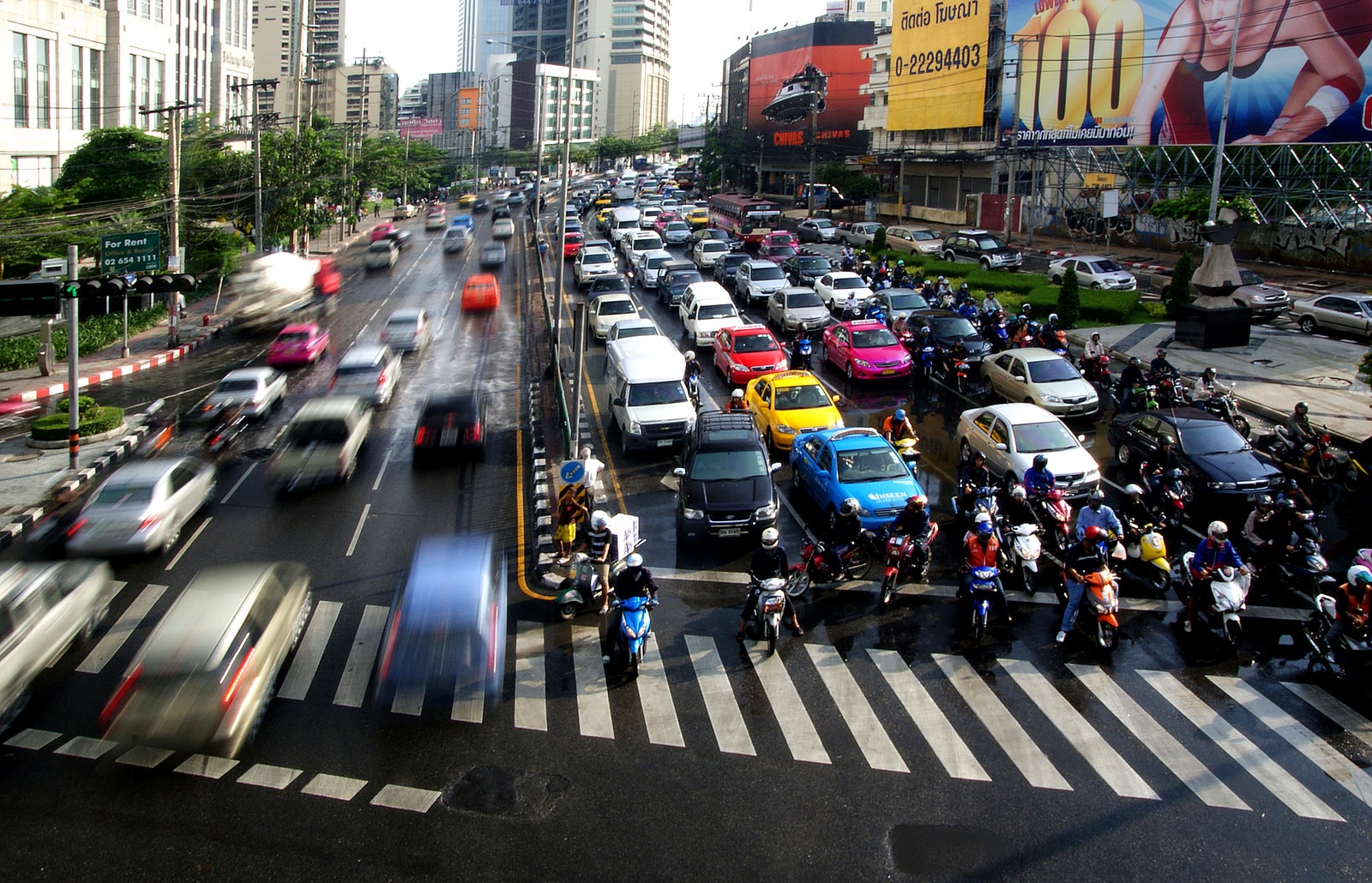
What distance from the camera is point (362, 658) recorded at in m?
13.5

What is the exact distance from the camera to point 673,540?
17828mm

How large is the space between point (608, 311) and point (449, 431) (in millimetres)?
13304

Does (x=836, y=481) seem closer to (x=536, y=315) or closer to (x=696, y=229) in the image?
(x=536, y=315)

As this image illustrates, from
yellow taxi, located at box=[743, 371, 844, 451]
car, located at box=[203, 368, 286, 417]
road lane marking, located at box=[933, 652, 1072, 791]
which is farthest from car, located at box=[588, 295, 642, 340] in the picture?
road lane marking, located at box=[933, 652, 1072, 791]

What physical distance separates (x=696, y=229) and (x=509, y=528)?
161 feet

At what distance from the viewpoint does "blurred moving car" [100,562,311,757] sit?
10.7 metres

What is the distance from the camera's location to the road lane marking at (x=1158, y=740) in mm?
10305

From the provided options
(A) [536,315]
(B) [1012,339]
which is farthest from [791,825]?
(A) [536,315]

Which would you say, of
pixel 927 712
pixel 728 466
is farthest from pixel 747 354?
pixel 927 712

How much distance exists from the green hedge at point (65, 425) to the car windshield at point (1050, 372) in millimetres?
21328

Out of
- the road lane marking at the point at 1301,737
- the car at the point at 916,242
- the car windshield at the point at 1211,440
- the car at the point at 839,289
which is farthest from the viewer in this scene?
the car at the point at 916,242

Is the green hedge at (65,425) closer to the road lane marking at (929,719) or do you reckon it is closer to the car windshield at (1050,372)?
the road lane marking at (929,719)

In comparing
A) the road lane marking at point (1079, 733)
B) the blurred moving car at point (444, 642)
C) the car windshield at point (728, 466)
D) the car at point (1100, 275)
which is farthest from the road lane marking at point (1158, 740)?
the car at point (1100, 275)

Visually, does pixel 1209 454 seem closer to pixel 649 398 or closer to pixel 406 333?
pixel 649 398
